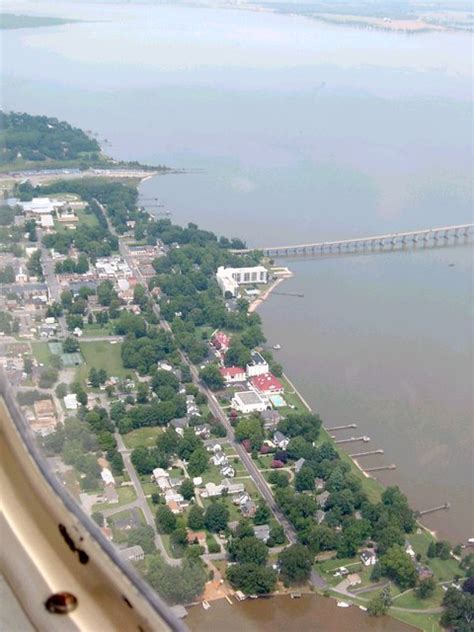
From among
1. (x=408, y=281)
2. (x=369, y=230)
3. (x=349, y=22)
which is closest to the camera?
(x=408, y=281)

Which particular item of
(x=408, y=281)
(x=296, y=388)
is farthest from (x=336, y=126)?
(x=296, y=388)

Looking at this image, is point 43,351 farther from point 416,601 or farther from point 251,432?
point 416,601

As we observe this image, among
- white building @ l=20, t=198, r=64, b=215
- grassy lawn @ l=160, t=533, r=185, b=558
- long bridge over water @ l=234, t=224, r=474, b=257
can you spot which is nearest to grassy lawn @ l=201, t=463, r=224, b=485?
grassy lawn @ l=160, t=533, r=185, b=558

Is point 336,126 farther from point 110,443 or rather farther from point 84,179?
point 110,443

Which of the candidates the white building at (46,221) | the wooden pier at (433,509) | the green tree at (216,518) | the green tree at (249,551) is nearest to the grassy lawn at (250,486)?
the green tree at (216,518)

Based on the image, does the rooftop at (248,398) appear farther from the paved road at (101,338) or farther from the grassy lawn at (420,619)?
the grassy lawn at (420,619)

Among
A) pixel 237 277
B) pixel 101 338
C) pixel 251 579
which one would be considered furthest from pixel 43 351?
pixel 237 277
